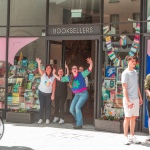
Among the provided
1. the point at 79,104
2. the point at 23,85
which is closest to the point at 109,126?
the point at 79,104

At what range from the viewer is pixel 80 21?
10.5m

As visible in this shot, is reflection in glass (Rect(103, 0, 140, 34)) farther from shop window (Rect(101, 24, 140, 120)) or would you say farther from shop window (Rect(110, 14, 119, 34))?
shop window (Rect(101, 24, 140, 120))

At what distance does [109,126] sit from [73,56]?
4709 millimetres

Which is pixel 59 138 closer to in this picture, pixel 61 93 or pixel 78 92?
pixel 78 92

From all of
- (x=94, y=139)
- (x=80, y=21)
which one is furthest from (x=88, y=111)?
(x=94, y=139)

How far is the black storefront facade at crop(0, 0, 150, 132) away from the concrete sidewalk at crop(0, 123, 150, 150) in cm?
103

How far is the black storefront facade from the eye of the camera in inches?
374

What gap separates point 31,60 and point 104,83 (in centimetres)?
256

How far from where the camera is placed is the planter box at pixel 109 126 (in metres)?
9.05

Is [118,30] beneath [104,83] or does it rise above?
above

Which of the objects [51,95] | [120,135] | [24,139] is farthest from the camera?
[51,95]

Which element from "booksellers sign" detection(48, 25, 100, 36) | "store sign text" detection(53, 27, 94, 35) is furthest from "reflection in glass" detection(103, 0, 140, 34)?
"store sign text" detection(53, 27, 94, 35)

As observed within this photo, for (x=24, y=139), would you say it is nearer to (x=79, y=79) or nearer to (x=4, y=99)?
(x=79, y=79)

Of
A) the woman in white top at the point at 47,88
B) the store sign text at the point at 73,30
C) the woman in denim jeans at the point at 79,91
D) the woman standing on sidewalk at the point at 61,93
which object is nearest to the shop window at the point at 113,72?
the store sign text at the point at 73,30
